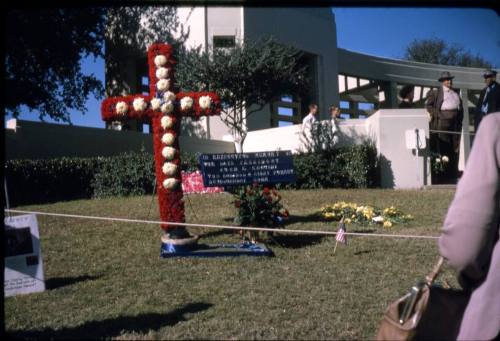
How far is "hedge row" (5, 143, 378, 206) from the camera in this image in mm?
13883

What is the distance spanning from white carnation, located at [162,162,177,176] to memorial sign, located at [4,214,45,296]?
97.8 inches

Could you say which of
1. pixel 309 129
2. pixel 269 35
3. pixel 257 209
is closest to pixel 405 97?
pixel 309 129

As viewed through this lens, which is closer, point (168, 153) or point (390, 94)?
point (168, 153)

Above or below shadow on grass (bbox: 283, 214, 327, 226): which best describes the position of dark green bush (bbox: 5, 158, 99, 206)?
above

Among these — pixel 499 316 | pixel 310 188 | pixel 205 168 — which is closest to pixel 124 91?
pixel 310 188

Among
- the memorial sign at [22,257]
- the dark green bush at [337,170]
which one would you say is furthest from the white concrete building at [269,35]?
the memorial sign at [22,257]

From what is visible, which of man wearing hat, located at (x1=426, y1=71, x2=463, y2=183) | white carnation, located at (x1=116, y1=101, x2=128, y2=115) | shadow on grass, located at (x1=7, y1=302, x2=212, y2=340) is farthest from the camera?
man wearing hat, located at (x1=426, y1=71, x2=463, y2=183)

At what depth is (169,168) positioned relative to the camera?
6992mm

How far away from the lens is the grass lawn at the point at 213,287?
388 cm

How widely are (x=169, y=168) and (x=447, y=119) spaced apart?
30.3 ft

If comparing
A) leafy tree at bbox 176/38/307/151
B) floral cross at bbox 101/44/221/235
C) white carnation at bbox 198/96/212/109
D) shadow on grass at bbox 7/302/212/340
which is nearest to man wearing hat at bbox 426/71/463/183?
leafy tree at bbox 176/38/307/151

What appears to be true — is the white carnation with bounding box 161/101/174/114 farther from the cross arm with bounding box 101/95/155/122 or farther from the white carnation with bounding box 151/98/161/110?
the cross arm with bounding box 101/95/155/122

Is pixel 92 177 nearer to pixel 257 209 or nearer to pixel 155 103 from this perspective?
pixel 155 103

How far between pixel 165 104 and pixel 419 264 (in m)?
4.20
